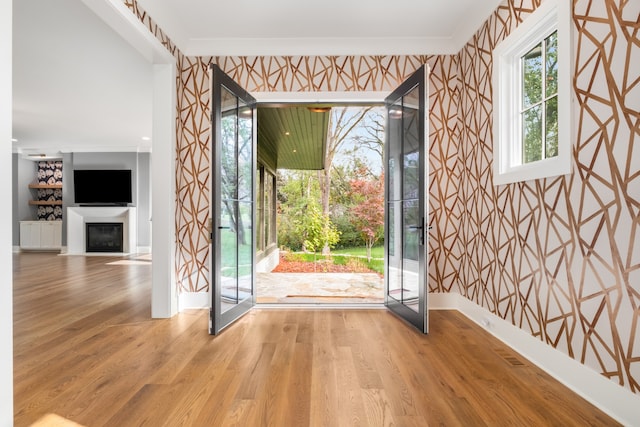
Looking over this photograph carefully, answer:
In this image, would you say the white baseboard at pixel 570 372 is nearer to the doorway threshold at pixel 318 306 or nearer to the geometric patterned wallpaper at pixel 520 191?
the geometric patterned wallpaper at pixel 520 191

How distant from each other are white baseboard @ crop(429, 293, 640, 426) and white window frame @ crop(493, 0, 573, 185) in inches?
42.7

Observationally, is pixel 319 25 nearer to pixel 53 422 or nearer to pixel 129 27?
pixel 129 27

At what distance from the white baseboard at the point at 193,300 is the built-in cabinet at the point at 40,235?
7.87 m

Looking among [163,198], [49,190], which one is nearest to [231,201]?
[163,198]

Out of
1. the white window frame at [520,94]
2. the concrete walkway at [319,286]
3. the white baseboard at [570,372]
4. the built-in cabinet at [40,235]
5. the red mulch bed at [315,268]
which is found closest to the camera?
the white baseboard at [570,372]

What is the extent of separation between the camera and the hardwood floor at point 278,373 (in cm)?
179

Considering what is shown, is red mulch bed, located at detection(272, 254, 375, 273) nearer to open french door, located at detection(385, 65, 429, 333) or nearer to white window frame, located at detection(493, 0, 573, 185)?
open french door, located at detection(385, 65, 429, 333)

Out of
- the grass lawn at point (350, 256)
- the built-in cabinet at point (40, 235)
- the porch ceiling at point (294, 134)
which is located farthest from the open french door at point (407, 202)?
the built-in cabinet at point (40, 235)

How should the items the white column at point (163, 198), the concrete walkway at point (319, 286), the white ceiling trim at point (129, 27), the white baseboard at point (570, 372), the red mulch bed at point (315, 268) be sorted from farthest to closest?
the red mulch bed at point (315, 268) → the concrete walkway at point (319, 286) → the white column at point (163, 198) → the white ceiling trim at point (129, 27) → the white baseboard at point (570, 372)

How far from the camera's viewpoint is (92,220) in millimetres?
9141

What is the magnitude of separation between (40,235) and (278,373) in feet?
33.0
